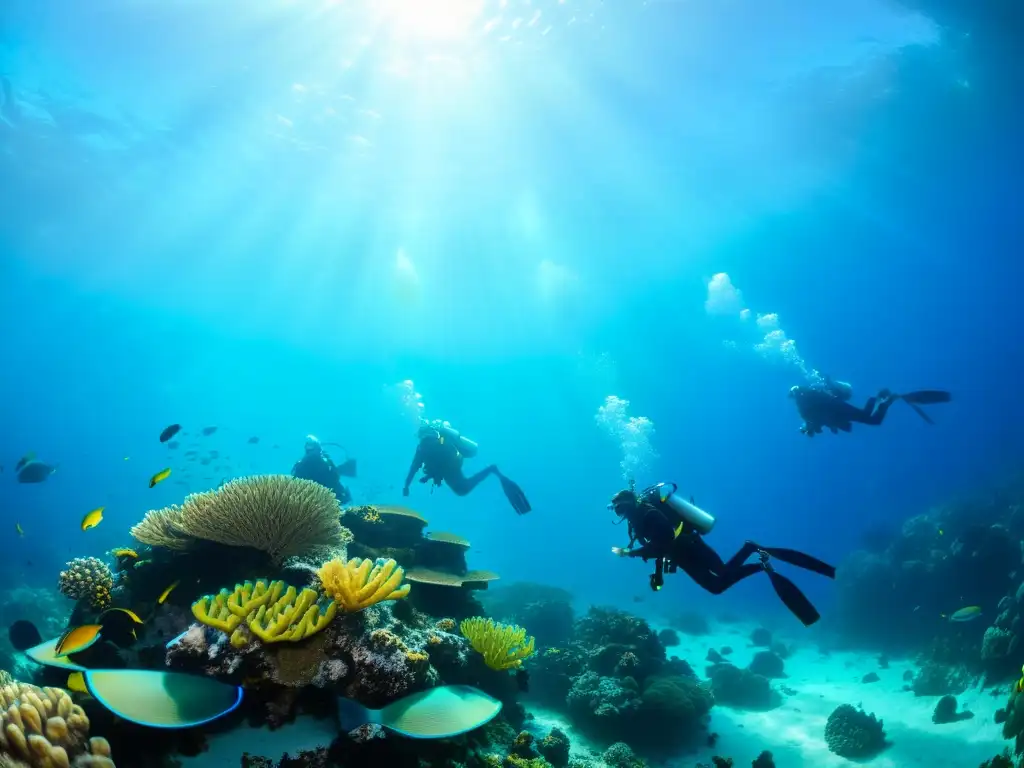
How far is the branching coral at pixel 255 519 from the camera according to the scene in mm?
5293

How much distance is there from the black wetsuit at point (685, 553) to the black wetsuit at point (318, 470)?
10005 millimetres

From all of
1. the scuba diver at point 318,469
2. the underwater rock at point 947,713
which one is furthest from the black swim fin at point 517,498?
the underwater rock at point 947,713

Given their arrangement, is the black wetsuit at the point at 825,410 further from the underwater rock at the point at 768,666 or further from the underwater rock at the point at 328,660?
the underwater rock at the point at 328,660

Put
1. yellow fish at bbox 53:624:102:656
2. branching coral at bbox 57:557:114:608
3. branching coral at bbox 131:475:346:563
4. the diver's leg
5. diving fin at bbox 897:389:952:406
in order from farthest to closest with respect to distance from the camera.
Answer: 1. the diver's leg
2. diving fin at bbox 897:389:952:406
3. branching coral at bbox 57:557:114:608
4. branching coral at bbox 131:475:346:563
5. yellow fish at bbox 53:624:102:656

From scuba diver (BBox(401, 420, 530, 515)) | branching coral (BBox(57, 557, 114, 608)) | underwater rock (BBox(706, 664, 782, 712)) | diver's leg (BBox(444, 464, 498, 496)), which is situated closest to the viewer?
branching coral (BBox(57, 557, 114, 608))

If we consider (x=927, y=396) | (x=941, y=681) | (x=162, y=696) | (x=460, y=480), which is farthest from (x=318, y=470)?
(x=941, y=681)

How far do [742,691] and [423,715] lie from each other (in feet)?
45.4

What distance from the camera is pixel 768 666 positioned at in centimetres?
1848

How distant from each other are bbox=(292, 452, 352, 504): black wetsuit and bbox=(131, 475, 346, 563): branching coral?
7.89 metres

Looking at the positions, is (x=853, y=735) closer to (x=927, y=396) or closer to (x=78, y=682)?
(x=927, y=396)

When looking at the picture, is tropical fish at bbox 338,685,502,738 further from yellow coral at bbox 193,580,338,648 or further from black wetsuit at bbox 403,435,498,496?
black wetsuit at bbox 403,435,498,496

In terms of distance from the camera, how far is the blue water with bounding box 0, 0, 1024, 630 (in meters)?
27.5

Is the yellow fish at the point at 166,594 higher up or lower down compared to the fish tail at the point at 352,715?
higher up

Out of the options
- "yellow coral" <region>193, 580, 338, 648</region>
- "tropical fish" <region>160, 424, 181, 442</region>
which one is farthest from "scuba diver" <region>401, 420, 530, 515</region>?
"yellow coral" <region>193, 580, 338, 648</region>
